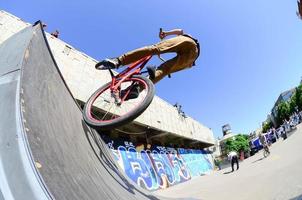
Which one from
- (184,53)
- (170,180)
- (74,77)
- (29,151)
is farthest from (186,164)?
(29,151)

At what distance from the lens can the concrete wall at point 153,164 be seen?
44.8 feet

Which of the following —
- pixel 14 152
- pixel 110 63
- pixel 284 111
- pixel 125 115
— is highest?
pixel 284 111

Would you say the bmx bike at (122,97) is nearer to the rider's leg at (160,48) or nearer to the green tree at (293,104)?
the rider's leg at (160,48)

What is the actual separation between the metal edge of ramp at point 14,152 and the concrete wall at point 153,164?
9.83 meters

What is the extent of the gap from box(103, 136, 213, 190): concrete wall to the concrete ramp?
8494 millimetres

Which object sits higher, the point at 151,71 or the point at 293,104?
the point at 293,104

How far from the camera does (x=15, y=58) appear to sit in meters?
2.80

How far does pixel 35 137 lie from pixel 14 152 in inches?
20.2

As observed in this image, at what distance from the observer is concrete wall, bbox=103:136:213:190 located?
1366 cm

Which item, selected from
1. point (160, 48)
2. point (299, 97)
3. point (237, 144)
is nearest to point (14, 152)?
point (160, 48)

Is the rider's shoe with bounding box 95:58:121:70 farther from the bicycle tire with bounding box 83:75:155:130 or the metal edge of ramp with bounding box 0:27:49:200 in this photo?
the metal edge of ramp with bounding box 0:27:49:200

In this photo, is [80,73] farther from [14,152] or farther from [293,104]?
[293,104]

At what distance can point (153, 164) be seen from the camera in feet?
54.0

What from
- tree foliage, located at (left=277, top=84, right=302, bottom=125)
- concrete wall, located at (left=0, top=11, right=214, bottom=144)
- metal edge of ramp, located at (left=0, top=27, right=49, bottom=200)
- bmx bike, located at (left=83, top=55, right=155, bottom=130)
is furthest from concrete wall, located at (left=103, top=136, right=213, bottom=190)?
tree foliage, located at (left=277, top=84, right=302, bottom=125)
